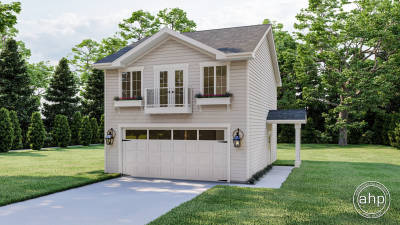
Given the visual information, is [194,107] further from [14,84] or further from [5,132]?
[14,84]

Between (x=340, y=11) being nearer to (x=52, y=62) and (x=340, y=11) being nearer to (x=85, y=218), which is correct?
(x=85, y=218)

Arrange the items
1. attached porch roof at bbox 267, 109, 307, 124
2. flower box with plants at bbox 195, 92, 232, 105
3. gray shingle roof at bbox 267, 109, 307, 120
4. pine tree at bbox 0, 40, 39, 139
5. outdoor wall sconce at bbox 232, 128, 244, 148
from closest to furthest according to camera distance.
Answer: outdoor wall sconce at bbox 232, 128, 244, 148 → flower box with plants at bbox 195, 92, 232, 105 → attached porch roof at bbox 267, 109, 307, 124 → gray shingle roof at bbox 267, 109, 307, 120 → pine tree at bbox 0, 40, 39, 139

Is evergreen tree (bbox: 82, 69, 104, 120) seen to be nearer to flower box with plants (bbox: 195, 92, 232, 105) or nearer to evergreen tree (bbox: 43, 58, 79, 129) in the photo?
evergreen tree (bbox: 43, 58, 79, 129)

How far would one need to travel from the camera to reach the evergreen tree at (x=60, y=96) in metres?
30.6

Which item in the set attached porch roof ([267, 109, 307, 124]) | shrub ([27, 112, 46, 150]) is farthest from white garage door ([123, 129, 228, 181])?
shrub ([27, 112, 46, 150])

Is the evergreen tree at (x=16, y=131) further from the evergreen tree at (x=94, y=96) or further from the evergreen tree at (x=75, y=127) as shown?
the evergreen tree at (x=94, y=96)

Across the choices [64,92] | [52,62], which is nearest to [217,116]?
[64,92]

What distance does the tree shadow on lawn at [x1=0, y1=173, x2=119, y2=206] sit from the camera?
8664mm

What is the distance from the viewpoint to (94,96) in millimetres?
35125

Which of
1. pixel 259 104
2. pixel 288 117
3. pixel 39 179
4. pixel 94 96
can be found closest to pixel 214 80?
pixel 259 104

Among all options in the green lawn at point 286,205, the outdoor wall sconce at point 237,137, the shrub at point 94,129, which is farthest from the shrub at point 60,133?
the green lawn at point 286,205

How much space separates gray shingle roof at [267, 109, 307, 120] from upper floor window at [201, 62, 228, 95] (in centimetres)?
421

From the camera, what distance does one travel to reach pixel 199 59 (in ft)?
38.4

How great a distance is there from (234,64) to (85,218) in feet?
22.7
